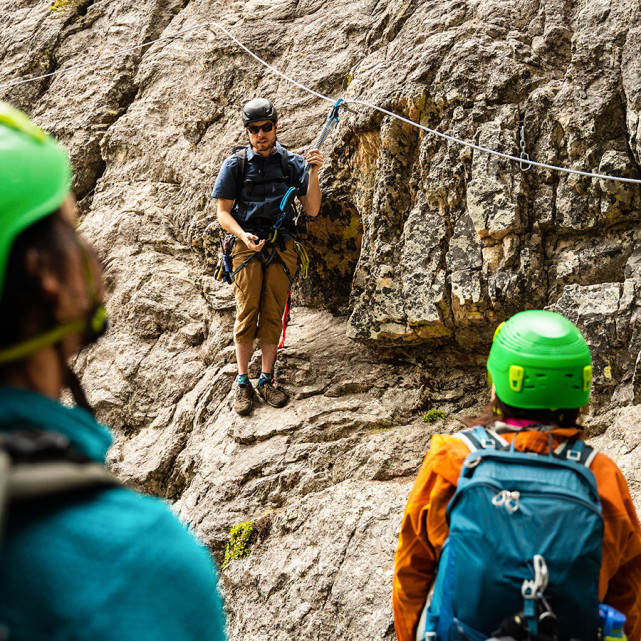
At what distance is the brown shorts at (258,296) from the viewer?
7.08 meters

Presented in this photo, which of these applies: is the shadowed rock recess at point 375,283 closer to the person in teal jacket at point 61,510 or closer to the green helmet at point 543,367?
the green helmet at point 543,367

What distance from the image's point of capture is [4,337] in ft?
3.77

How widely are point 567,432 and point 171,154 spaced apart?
8.55m

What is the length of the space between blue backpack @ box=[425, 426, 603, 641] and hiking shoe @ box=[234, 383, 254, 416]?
458 centimetres

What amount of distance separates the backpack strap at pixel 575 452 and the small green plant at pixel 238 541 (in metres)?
4.07

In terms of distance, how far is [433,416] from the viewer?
6570mm

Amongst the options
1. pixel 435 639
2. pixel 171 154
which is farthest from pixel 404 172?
pixel 435 639

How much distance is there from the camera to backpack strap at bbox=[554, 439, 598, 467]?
107 inches

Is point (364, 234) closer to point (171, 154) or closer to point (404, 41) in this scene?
point (404, 41)

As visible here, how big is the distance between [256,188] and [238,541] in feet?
12.0

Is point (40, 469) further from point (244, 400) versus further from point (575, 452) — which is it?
point (244, 400)

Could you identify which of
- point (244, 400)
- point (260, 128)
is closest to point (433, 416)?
point (244, 400)

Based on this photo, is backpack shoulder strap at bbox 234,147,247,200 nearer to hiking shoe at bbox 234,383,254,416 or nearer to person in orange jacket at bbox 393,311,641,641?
hiking shoe at bbox 234,383,254,416

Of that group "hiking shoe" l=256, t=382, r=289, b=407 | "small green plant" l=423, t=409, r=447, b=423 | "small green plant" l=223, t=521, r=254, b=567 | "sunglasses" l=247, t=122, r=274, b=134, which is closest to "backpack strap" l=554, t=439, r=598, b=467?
"small green plant" l=423, t=409, r=447, b=423
